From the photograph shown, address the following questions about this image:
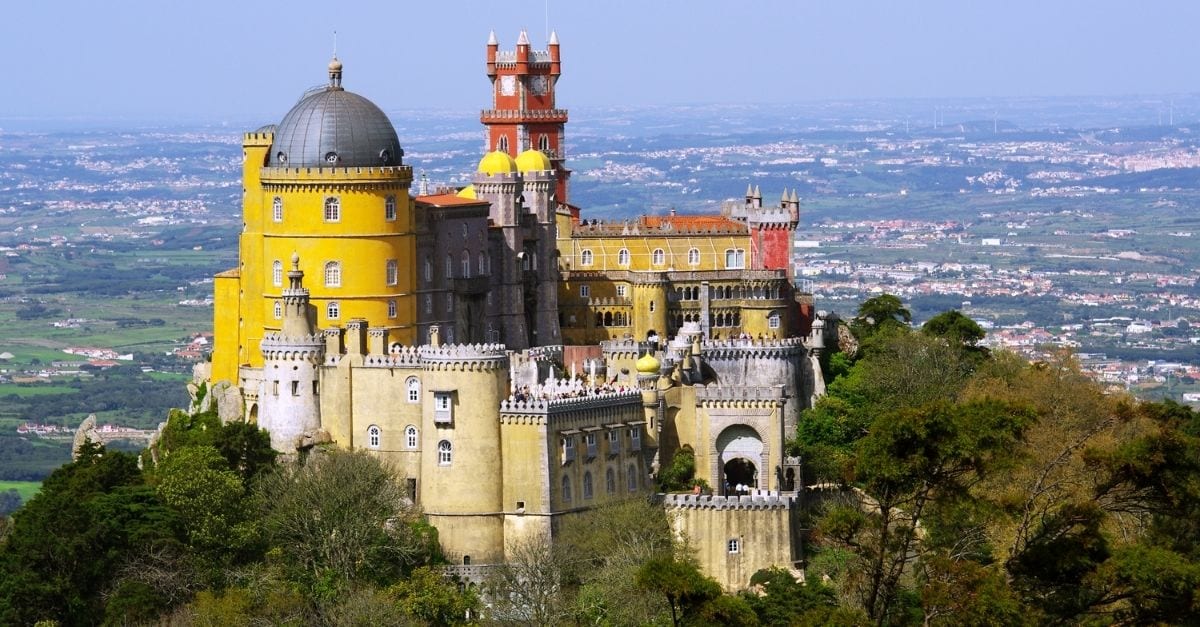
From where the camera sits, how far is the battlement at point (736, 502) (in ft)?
303

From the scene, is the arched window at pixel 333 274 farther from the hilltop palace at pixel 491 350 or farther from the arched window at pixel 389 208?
the arched window at pixel 389 208

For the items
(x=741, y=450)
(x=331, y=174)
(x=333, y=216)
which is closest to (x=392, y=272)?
(x=333, y=216)

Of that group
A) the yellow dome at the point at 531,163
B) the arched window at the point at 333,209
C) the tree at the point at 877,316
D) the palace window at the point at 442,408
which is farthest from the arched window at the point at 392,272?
the tree at the point at 877,316

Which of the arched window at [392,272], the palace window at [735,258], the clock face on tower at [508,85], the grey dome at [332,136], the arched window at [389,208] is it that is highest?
the clock face on tower at [508,85]

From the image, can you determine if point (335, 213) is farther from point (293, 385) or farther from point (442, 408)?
point (442, 408)

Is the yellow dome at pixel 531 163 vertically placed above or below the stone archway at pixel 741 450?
above

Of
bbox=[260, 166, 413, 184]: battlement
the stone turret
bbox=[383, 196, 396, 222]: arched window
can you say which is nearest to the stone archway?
bbox=[383, 196, 396, 222]: arched window

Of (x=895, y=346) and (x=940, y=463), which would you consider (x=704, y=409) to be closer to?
(x=895, y=346)

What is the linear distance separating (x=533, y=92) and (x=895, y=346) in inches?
1068

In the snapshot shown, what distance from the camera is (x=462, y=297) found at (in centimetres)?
10400

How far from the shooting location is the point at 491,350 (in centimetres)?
9075

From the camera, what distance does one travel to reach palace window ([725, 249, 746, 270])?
117 m

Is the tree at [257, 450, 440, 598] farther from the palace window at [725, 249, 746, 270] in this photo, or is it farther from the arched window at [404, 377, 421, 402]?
the palace window at [725, 249, 746, 270]

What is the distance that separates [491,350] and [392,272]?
31.8 feet
